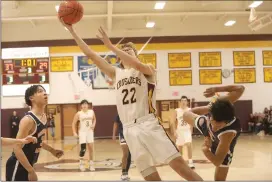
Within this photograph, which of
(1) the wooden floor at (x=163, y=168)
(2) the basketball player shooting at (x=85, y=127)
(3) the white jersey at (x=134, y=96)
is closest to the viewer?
(3) the white jersey at (x=134, y=96)

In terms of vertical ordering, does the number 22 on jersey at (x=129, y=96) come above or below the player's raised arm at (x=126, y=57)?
below

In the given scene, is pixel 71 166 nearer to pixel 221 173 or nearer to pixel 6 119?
pixel 221 173

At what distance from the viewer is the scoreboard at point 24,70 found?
56.5 ft

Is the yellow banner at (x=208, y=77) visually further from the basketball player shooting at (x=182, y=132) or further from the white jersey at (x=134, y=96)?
the white jersey at (x=134, y=96)

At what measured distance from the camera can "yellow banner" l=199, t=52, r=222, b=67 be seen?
1673 centimetres

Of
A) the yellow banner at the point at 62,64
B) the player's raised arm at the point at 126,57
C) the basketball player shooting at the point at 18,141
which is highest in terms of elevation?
the yellow banner at the point at 62,64

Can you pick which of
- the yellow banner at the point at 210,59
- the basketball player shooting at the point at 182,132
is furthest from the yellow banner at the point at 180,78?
the basketball player shooting at the point at 182,132

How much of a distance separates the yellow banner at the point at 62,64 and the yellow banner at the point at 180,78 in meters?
4.83

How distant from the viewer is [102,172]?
317 inches

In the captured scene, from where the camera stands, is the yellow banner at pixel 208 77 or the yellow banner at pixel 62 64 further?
the yellow banner at pixel 62 64

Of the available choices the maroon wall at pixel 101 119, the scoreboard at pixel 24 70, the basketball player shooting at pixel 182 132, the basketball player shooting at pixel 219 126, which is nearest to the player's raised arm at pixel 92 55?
the basketball player shooting at pixel 219 126

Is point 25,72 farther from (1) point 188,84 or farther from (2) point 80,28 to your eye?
(1) point 188,84

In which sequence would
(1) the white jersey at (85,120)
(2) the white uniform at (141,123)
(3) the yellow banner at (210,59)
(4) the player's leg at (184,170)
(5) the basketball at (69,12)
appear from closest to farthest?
1. (4) the player's leg at (184,170)
2. (2) the white uniform at (141,123)
3. (5) the basketball at (69,12)
4. (1) the white jersey at (85,120)
5. (3) the yellow banner at (210,59)

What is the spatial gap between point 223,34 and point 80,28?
6.56 meters
